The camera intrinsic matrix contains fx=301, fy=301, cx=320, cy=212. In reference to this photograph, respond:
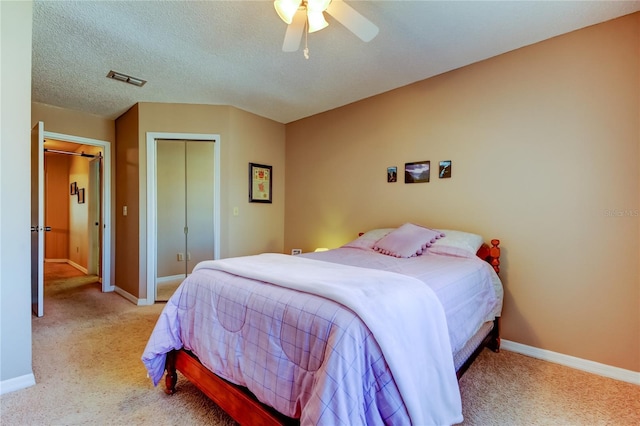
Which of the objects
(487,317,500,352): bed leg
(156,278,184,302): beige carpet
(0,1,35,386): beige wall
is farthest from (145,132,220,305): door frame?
(487,317,500,352): bed leg

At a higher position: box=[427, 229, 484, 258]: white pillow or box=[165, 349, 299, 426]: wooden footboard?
box=[427, 229, 484, 258]: white pillow

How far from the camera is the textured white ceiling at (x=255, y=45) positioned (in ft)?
6.23

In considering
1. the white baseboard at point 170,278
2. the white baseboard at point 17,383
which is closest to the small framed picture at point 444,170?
the white baseboard at point 17,383

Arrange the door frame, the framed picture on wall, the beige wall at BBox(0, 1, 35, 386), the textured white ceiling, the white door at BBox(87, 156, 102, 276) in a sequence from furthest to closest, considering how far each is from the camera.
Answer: the white door at BBox(87, 156, 102, 276) → the framed picture on wall → the door frame → the textured white ceiling → the beige wall at BBox(0, 1, 35, 386)

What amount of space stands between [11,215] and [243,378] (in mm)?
→ 1690

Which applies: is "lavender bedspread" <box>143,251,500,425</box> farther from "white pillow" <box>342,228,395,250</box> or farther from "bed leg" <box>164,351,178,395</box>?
"white pillow" <box>342,228,395,250</box>

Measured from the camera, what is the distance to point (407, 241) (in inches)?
96.2

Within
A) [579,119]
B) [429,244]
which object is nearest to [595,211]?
[579,119]

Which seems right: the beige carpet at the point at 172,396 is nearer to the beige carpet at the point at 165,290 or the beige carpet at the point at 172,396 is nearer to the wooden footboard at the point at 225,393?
the wooden footboard at the point at 225,393

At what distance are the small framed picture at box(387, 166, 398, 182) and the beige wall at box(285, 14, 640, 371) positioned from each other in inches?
2.1

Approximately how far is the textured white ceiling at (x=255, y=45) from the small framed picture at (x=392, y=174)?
2.70 feet

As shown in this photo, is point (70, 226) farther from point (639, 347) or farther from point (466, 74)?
point (639, 347)

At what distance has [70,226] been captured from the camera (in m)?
6.04

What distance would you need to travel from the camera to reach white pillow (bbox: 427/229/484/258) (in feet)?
7.33
